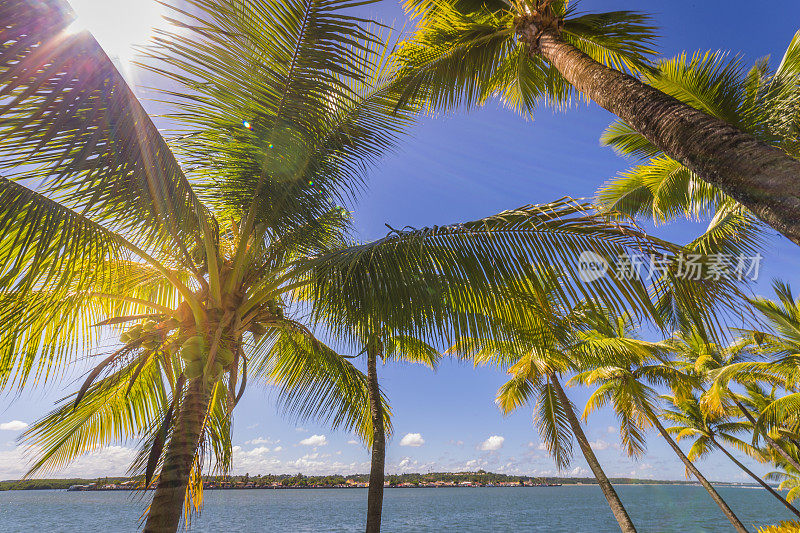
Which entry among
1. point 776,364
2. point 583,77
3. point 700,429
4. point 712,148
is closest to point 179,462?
point 712,148

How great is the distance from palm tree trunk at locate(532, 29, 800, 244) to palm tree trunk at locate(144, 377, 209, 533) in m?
4.16

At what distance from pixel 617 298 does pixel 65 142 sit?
→ 4.41 meters

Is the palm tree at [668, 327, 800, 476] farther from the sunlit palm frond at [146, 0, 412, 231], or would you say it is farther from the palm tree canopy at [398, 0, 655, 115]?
the sunlit palm frond at [146, 0, 412, 231]

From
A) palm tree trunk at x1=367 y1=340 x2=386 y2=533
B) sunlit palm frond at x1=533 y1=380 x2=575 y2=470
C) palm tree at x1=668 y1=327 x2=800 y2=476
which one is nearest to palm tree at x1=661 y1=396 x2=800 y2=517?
palm tree at x1=668 y1=327 x2=800 y2=476

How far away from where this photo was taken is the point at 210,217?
476cm

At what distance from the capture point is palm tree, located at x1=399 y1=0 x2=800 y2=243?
220 centimetres

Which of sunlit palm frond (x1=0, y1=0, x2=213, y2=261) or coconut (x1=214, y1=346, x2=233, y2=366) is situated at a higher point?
sunlit palm frond (x1=0, y1=0, x2=213, y2=261)

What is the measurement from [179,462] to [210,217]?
9.18 ft

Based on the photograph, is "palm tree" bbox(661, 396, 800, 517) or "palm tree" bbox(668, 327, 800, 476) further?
"palm tree" bbox(661, 396, 800, 517)

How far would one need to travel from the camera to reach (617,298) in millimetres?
3006

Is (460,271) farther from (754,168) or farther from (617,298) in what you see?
(754,168)

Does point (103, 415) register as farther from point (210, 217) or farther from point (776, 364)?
point (776, 364)

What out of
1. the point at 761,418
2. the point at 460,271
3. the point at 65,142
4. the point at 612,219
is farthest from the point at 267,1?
the point at 761,418

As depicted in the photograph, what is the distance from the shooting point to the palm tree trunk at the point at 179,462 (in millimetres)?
2947
